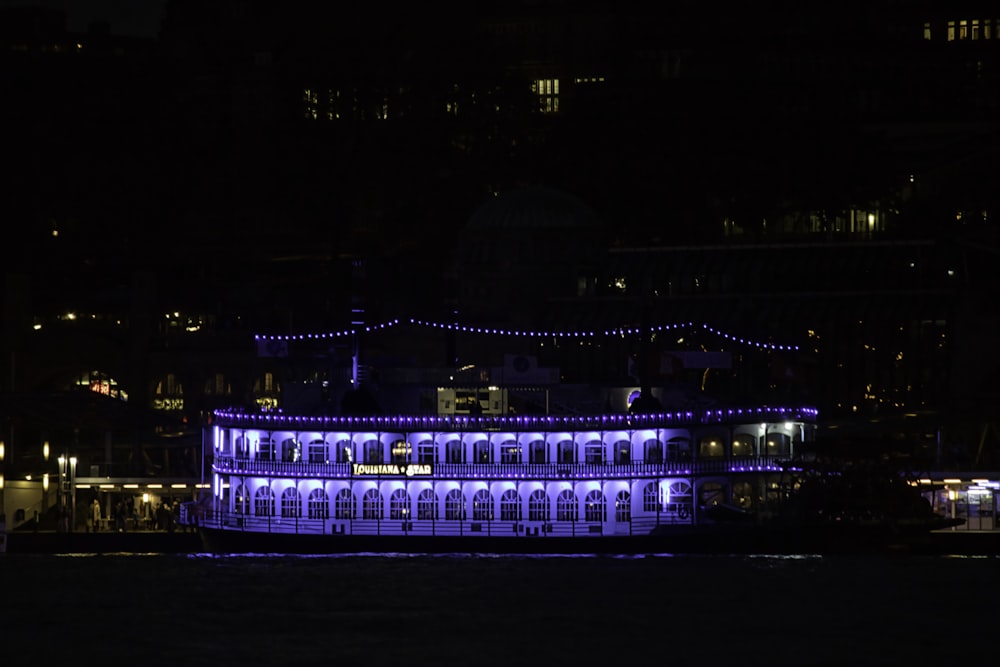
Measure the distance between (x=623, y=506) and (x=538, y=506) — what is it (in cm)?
310

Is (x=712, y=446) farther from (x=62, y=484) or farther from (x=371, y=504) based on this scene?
(x=62, y=484)

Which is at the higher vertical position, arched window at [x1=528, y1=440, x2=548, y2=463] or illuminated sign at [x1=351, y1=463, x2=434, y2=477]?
arched window at [x1=528, y1=440, x2=548, y2=463]

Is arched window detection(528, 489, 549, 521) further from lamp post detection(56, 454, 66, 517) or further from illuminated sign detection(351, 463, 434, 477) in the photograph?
lamp post detection(56, 454, 66, 517)

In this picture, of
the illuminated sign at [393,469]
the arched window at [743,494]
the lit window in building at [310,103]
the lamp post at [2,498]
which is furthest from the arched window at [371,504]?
the lit window in building at [310,103]

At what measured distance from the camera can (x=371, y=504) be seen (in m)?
106

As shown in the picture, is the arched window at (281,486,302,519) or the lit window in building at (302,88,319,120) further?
the lit window in building at (302,88,319,120)

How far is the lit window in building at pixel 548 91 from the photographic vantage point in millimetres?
186500

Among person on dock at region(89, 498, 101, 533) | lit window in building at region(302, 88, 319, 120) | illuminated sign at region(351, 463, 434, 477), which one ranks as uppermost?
lit window in building at region(302, 88, 319, 120)

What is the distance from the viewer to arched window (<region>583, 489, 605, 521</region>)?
345 ft

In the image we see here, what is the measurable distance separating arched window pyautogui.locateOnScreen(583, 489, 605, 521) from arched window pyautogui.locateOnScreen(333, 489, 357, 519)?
8576 millimetres

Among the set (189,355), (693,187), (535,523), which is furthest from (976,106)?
(535,523)

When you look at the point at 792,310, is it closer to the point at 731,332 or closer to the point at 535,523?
the point at 731,332

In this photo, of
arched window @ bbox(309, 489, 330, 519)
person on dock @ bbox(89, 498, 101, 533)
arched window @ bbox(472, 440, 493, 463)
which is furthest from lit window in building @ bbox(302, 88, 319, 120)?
arched window @ bbox(472, 440, 493, 463)

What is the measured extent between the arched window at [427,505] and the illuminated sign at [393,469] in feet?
3.37
